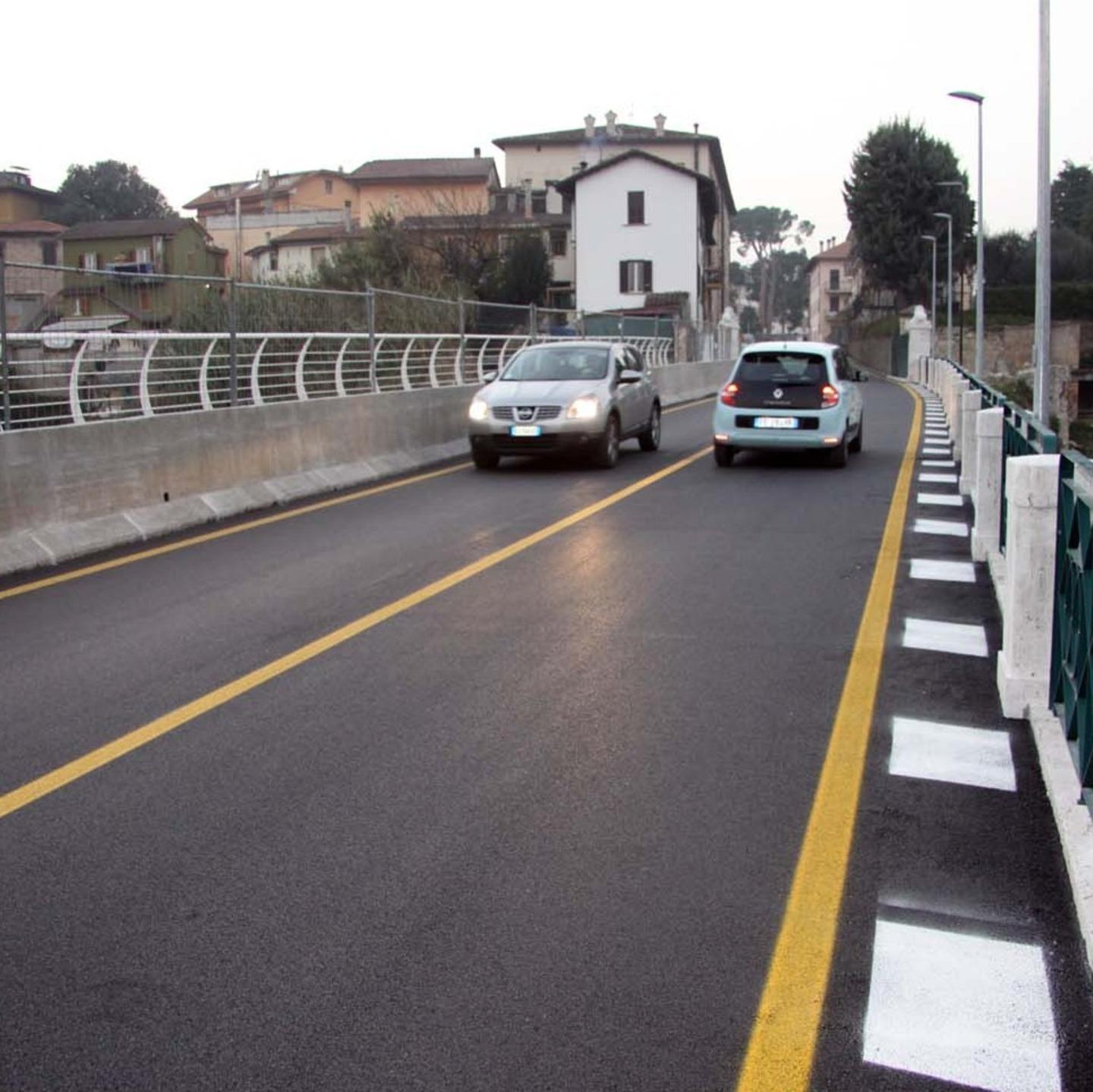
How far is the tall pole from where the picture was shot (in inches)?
773

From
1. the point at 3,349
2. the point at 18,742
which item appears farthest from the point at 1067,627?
the point at 3,349

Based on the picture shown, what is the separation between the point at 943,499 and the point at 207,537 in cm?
729

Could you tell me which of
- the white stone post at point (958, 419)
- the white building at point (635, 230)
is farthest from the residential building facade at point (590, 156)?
the white stone post at point (958, 419)

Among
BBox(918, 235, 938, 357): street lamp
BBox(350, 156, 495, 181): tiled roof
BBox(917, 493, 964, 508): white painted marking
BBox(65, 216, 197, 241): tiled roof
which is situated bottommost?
BBox(917, 493, 964, 508): white painted marking

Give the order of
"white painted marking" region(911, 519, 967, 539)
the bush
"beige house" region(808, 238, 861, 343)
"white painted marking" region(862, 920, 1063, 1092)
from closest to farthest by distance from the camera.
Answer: "white painted marking" region(862, 920, 1063, 1092) → "white painted marking" region(911, 519, 967, 539) → the bush → "beige house" region(808, 238, 861, 343)

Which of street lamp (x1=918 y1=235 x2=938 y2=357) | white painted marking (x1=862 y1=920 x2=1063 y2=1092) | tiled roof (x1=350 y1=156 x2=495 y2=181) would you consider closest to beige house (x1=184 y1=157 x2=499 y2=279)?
tiled roof (x1=350 y1=156 x2=495 y2=181)

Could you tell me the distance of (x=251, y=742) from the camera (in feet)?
18.6

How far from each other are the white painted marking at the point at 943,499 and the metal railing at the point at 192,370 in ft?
21.9

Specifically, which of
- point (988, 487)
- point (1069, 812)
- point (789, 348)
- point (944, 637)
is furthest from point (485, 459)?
point (1069, 812)

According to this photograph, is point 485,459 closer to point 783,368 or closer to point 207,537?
point 783,368

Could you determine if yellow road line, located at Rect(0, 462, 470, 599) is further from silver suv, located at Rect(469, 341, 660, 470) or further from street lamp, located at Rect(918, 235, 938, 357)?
street lamp, located at Rect(918, 235, 938, 357)

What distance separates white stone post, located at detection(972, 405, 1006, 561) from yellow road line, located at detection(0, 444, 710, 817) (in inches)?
134

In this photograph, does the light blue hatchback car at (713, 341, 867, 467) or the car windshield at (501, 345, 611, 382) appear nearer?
the light blue hatchback car at (713, 341, 867, 467)

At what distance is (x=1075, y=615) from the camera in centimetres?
521
